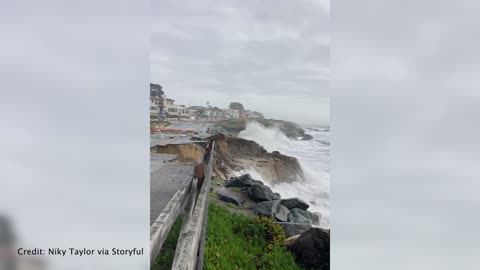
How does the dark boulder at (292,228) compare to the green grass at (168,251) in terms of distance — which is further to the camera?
the dark boulder at (292,228)

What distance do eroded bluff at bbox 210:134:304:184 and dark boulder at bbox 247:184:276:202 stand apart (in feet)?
0.23

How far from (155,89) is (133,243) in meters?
0.80

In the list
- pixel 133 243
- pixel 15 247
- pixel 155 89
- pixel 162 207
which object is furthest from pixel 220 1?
pixel 15 247

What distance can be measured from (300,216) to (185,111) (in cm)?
85

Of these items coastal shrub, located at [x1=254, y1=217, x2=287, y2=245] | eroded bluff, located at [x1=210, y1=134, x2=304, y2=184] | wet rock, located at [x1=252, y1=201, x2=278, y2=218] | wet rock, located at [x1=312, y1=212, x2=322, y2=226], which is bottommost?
coastal shrub, located at [x1=254, y1=217, x2=287, y2=245]

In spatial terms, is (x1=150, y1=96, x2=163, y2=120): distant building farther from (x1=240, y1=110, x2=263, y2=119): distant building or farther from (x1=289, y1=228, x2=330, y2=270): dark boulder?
(x1=289, y1=228, x2=330, y2=270): dark boulder

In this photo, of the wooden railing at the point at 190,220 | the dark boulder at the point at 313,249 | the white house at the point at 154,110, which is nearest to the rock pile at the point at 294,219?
the dark boulder at the point at 313,249

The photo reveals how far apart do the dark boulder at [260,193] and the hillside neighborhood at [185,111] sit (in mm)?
397

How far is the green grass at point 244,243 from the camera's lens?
2.33 m

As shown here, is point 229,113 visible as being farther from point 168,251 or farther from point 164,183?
point 168,251

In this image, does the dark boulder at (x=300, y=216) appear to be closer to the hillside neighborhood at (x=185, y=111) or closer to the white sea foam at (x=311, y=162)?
the white sea foam at (x=311, y=162)

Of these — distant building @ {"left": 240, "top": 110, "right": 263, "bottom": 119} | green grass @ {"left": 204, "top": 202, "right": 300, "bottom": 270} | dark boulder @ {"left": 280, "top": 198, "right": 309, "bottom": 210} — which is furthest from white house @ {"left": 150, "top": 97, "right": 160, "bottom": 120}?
dark boulder @ {"left": 280, "top": 198, "right": 309, "bottom": 210}

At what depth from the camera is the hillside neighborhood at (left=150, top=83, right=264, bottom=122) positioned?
2391mm

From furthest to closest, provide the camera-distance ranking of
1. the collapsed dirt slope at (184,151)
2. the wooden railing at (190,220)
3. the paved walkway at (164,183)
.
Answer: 1. the collapsed dirt slope at (184,151)
2. the paved walkway at (164,183)
3. the wooden railing at (190,220)
